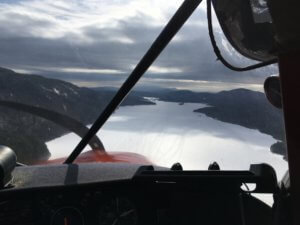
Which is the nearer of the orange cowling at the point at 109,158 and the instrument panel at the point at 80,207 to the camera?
the instrument panel at the point at 80,207

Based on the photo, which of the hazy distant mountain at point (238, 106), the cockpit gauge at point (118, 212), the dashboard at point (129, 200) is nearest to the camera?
the dashboard at point (129, 200)

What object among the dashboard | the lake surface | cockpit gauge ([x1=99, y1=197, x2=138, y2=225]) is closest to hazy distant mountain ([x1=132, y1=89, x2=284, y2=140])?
the lake surface

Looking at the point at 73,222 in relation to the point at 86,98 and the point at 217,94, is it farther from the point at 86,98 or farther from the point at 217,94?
the point at 217,94

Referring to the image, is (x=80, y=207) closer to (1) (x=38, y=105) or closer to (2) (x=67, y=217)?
(2) (x=67, y=217)

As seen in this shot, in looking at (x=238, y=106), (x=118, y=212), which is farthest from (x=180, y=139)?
(x=118, y=212)

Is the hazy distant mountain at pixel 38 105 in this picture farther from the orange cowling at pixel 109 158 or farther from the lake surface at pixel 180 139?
the orange cowling at pixel 109 158

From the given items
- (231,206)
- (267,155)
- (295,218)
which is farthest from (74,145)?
(295,218)

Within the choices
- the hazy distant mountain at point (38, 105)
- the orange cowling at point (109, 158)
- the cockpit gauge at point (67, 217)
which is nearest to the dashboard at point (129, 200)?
the cockpit gauge at point (67, 217)

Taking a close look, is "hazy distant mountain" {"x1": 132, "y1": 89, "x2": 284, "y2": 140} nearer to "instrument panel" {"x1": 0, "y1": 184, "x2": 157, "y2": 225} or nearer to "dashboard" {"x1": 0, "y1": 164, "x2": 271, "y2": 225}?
"dashboard" {"x1": 0, "y1": 164, "x2": 271, "y2": 225}

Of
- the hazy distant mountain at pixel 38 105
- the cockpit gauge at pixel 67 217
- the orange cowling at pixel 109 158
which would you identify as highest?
the hazy distant mountain at pixel 38 105
